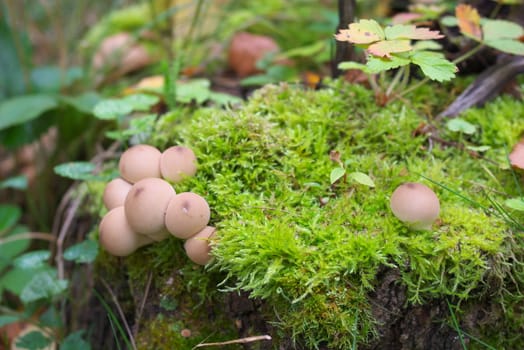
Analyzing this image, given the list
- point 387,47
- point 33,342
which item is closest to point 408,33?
point 387,47

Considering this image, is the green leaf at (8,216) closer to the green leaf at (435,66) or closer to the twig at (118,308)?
the twig at (118,308)

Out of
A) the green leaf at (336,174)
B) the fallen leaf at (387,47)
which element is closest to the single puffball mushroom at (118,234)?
the green leaf at (336,174)

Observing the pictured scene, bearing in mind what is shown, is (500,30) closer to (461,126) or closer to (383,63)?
(461,126)

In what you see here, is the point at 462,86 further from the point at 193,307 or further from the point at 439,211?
the point at 193,307

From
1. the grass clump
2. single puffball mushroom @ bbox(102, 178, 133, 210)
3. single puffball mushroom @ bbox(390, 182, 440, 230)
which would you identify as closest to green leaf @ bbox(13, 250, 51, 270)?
single puffball mushroom @ bbox(102, 178, 133, 210)

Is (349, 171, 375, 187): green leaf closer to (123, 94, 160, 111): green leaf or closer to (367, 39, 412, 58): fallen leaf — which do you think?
(367, 39, 412, 58): fallen leaf

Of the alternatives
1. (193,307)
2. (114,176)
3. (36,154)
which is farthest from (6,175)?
(193,307)
